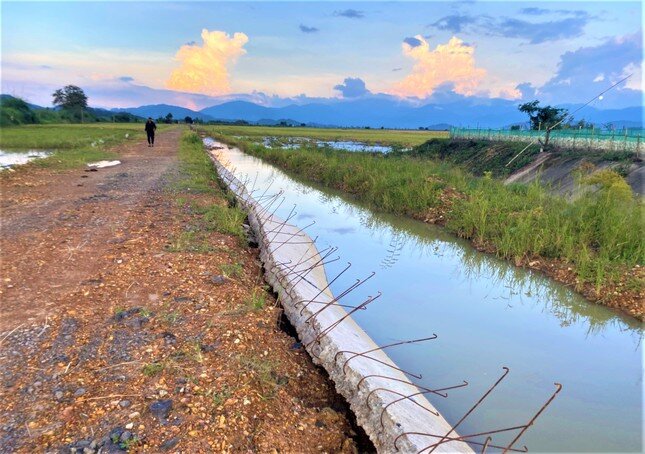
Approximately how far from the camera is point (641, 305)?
5.13m

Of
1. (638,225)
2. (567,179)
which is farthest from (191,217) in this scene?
(567,179)

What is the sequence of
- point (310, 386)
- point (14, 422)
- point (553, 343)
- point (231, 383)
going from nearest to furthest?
point (14, 422) < point (231, 383) < point (310, 386) < point (553, 343)

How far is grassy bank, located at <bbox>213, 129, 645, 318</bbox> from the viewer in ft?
19.5

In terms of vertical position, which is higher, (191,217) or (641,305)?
(191,217)

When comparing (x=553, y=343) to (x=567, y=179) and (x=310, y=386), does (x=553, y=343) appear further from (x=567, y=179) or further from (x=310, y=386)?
(x=567, y=179)

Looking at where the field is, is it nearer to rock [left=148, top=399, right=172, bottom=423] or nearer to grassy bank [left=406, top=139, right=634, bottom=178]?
grassy bank [left=406, top=139, right=634, bottom=178]

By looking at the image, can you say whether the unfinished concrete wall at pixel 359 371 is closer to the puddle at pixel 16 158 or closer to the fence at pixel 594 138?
the puddle at pixel 16 158

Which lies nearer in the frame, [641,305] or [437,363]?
[437,363]

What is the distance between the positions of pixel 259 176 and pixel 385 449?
1520 centimetres

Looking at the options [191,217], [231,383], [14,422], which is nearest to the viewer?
[14,422]

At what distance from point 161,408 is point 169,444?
1.01 feet

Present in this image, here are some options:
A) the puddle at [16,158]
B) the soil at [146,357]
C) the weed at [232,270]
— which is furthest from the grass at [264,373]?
the puddle at [16,158]

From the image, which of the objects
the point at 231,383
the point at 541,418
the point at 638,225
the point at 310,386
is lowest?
the point at 541,418

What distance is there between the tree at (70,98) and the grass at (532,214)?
8526 cm
